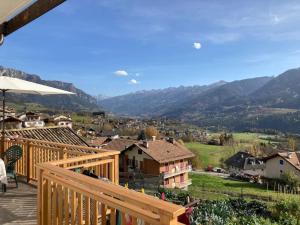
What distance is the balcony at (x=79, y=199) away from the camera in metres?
2.39

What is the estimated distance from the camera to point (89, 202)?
3.17 meters

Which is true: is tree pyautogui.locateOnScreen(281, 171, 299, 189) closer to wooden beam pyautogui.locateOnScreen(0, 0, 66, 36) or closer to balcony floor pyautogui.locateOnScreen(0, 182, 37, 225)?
balcony floor pyautogui.locateOnScreen(0, 182, 37, 225)

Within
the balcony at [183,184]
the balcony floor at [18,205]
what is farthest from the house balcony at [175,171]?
the balcony floor at [18,205]

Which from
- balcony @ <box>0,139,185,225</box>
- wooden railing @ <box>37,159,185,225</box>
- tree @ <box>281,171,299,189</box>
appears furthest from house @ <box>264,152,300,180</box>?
wooden railing @ <box>37,159,185,225</box>

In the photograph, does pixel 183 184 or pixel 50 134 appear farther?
pixel 183 184

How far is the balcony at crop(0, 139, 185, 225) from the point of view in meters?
2.39

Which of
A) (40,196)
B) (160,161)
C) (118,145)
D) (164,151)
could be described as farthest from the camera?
(118,145)

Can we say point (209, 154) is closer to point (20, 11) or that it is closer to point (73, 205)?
point (20, 11)

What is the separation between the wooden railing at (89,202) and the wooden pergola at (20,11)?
71.9 inches

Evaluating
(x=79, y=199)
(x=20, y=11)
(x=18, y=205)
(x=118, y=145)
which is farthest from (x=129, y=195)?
(x=118, y=145)

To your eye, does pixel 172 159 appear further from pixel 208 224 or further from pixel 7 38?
pixel 7 38

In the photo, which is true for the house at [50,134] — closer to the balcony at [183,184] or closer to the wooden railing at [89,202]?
the wooden railing at [89,202]

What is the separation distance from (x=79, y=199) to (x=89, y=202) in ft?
0.44

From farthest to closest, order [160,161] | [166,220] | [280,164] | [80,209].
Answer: [280,164] → [160,161] → [80,209] → [166,220]
